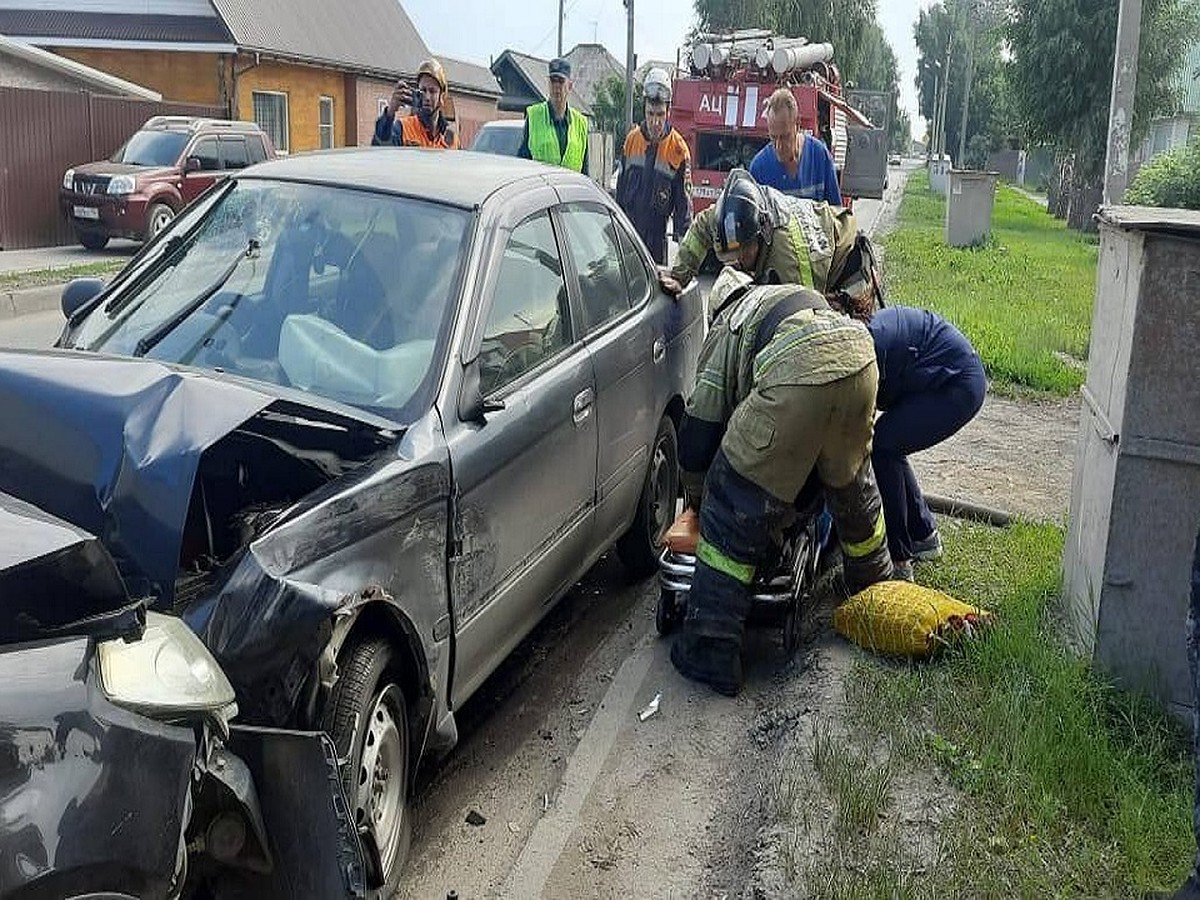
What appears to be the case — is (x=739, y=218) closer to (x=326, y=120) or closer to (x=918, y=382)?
(x=918, y=382)

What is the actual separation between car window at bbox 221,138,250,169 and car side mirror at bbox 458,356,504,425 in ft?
50.1

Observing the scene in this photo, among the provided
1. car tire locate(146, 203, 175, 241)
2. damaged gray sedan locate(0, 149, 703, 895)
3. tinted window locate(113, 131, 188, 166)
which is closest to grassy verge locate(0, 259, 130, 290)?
car tire locate(146, 203, 175, 241)

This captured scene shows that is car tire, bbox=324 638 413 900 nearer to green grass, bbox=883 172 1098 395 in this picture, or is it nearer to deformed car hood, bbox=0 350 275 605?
deformed car hood, bbox=0 350 275 605

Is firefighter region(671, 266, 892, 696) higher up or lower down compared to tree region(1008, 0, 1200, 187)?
lower down

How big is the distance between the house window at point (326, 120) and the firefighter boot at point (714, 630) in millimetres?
29300

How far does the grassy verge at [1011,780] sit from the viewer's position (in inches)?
125

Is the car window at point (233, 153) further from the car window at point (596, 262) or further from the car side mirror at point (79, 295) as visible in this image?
the car side mirror at point (79, 295)

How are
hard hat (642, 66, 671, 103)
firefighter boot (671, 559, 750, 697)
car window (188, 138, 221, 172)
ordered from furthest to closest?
car window (188, 138, 221, 172), hard hat (642, 66, 671, 103), firefighter boot (671, 559, 750, 697)

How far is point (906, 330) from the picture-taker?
5168 millimetres

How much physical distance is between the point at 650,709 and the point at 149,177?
14103 millimetres

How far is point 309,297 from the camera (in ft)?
12.6

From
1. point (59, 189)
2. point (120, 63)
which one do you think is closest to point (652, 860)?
point (59, 189)

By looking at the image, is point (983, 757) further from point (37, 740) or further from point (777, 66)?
point (777, 66)

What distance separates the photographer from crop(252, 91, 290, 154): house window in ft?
95.3
